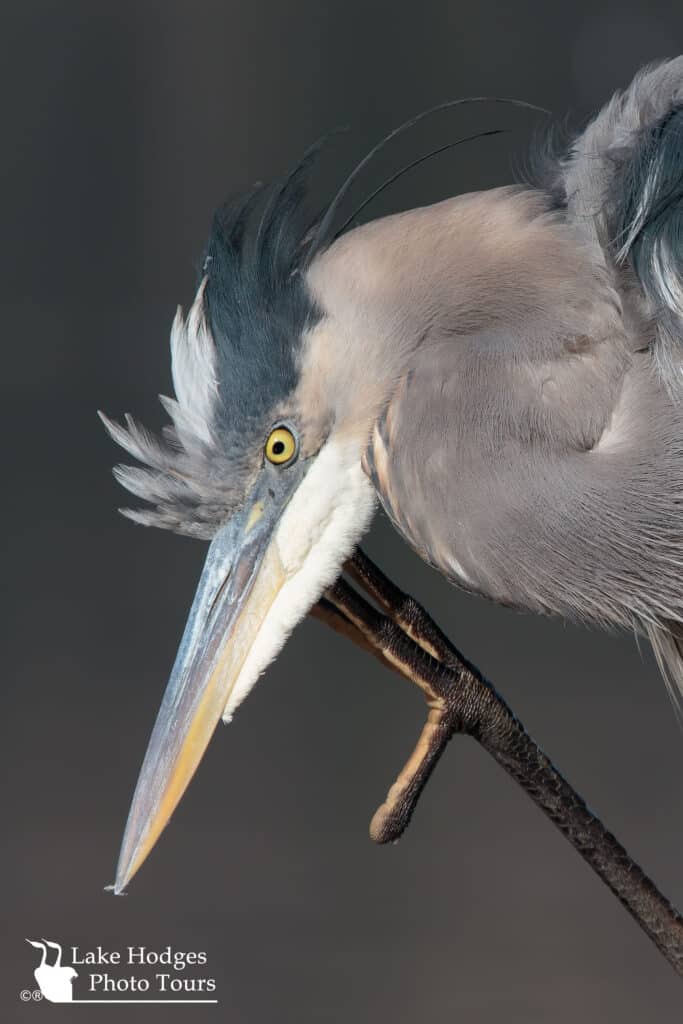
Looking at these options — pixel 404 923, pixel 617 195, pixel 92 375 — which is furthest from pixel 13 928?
pixel 617 195

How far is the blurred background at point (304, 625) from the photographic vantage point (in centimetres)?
278

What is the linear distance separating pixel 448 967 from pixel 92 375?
133 cm

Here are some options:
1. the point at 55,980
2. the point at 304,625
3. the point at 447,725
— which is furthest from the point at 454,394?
the point at 304,625

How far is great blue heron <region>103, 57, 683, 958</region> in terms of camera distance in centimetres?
102

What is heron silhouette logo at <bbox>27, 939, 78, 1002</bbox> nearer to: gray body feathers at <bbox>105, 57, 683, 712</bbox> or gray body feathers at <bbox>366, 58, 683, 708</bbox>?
gray body feathers at <bbox>105, 57, 683, 712</bbox>

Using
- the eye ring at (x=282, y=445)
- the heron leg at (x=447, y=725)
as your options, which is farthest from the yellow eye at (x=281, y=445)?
the heron leg at (x=447, y=725)

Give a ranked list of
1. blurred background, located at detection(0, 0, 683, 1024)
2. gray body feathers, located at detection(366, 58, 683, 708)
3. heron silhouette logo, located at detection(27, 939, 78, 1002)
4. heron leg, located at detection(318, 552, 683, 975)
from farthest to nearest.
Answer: blurred background, located at detection(0, 0, 683, 1024) < heron silhouette logo, located at detection(27, 939, 78, 1002) < heron leg, located at detection(318, 552, 683, 975) < gray body feathers, located at detection(366, 58, 683, 708)

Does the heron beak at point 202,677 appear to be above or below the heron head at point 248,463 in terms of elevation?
below

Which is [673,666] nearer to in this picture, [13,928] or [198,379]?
[198,379]

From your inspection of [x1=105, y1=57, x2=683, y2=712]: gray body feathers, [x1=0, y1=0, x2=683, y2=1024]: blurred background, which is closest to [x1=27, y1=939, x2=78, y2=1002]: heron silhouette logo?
[x1=0, y1=0, x2=683, y2=1024]: blurred background

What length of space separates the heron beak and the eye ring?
0.07 m

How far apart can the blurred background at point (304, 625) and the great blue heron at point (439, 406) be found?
5.57 ft

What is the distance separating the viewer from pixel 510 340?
104 centimetres

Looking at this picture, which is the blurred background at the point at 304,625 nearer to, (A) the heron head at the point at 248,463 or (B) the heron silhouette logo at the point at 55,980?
(B) the heron silhouette logo at the point at 55,980
